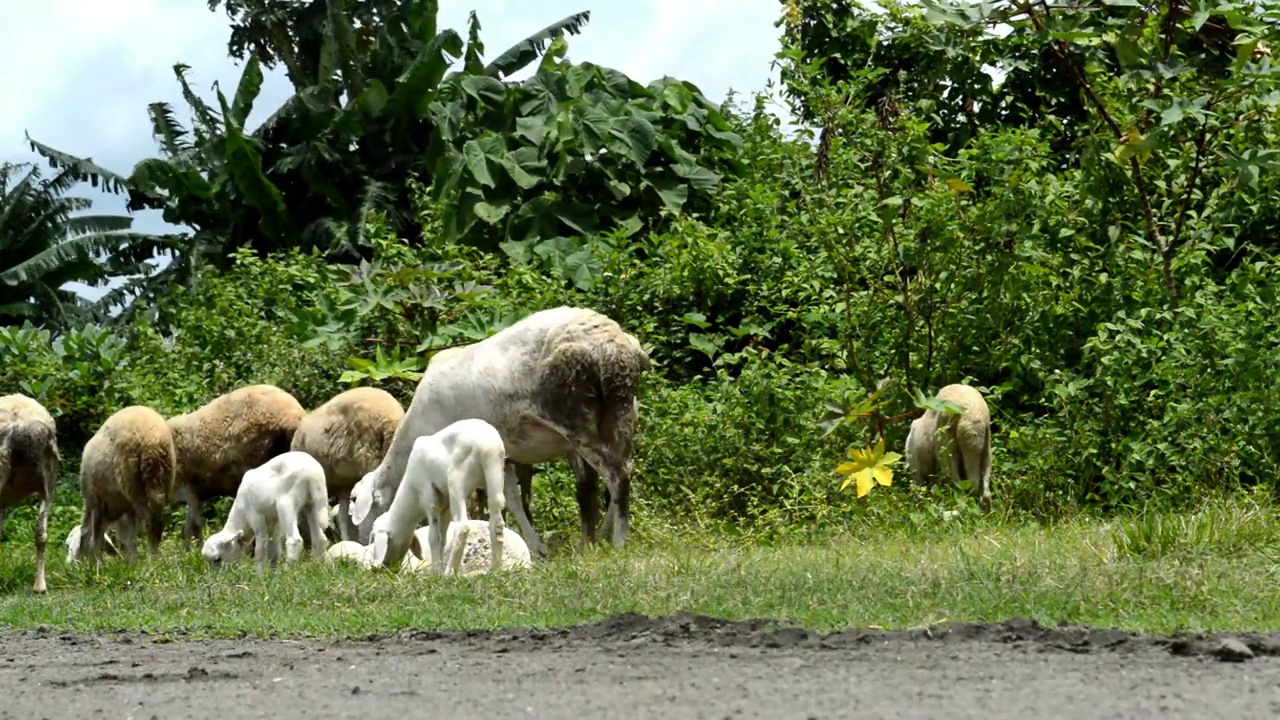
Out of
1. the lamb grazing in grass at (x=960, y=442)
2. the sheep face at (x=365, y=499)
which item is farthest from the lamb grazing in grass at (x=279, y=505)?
the lamb grazing in grass at (x=960, y=442)

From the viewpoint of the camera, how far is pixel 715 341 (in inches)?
613

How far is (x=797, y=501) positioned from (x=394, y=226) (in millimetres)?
12110

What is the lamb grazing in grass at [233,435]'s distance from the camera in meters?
13.2

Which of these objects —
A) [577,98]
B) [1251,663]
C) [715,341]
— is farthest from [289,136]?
[1251,663]

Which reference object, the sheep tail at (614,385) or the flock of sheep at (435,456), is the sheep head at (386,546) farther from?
the sheep tail at (614,385)

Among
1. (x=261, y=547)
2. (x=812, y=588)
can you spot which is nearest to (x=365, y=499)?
(x=261, y=547)

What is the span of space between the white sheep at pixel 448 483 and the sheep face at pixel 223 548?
1.51 m

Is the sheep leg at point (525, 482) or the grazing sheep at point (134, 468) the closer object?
the sheep leg at point (525, 482)

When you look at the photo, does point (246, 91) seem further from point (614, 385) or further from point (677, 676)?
point (677, 676)

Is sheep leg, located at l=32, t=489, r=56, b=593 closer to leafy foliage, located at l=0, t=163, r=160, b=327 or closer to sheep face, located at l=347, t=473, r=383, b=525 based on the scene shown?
sheep face, located at l=347, t=473, r=383, b=525

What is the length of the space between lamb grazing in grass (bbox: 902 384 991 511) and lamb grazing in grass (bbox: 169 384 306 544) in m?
5.16

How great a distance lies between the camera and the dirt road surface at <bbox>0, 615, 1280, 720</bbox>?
4805mm

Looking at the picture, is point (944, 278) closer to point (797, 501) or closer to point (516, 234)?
point (797, 501)

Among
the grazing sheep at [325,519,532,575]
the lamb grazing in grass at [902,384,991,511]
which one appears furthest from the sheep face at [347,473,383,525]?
the lamb grazing in grass at [902,384,991,511]
